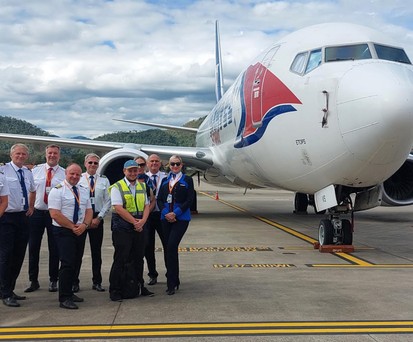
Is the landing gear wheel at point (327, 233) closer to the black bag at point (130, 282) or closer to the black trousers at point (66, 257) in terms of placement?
the black bag at point (130, 282)

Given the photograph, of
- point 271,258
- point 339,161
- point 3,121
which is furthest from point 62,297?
point 3,121

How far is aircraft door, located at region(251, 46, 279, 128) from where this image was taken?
9727 mm

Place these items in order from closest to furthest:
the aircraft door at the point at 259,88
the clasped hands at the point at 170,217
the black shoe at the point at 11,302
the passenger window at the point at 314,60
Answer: the black shoe at the point at 11,302 → the clasped hands at the point at 170,217 → the passenger window at the point at 314,60 → the aircraft door at the point at 259,88

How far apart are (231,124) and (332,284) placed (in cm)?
703

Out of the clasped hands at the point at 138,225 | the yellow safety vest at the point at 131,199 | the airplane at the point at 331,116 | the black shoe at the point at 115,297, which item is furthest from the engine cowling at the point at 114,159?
the black shoe at the point at 115,297

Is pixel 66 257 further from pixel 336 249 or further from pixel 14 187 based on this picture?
pixel 336 249

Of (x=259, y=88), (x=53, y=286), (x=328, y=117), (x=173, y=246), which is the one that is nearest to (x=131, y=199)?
(x=173, y=246)

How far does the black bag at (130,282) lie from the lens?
5668 mm

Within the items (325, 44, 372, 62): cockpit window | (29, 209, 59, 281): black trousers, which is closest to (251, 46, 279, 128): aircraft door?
(325, 44, 372, 62): cockpit window

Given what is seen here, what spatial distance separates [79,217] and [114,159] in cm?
762

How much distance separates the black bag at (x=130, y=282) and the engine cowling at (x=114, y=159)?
284 inches

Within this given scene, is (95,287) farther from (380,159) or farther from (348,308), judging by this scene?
(380,159)

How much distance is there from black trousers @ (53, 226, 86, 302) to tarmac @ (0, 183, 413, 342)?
0.23 m

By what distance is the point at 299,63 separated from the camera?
876cm
